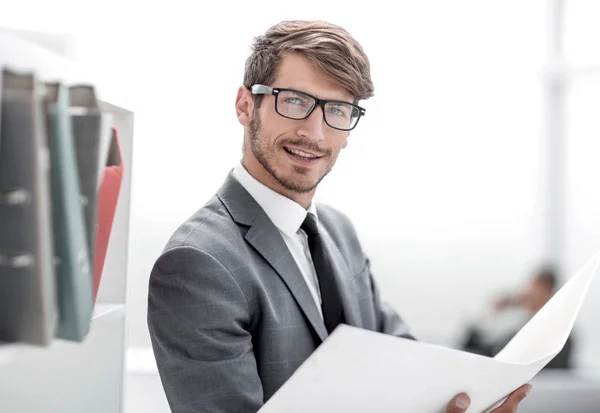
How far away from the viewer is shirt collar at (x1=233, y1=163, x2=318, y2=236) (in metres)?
1.61

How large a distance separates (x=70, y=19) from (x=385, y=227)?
8.60 ft

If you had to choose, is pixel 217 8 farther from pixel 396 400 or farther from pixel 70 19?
pixel 396 400

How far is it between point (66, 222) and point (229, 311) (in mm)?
551

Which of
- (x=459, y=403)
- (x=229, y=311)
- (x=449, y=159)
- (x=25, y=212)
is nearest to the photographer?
(x=25, y=212)

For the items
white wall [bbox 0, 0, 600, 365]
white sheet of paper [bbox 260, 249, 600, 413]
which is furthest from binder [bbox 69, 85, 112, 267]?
white wall [bbox 0, 0, 600, 365]

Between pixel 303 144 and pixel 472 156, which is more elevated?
pixel 303 144

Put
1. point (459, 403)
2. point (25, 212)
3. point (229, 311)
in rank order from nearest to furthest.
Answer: point (25, 212), point (459, 403), point (229, 311)

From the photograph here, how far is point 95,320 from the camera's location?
1.18 m

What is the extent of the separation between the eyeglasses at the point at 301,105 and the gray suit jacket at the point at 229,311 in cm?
20

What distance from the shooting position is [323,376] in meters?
1.12

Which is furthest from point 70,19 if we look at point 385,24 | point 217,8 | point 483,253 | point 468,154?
point 483,253

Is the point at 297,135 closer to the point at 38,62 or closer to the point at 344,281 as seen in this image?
the point at 344,281

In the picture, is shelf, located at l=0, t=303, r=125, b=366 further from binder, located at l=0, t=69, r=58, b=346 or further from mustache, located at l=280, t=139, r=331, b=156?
mustache, located at l=280, t=139, r=331, b=156

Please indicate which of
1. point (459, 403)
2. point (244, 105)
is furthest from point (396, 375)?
point (244, 105)
